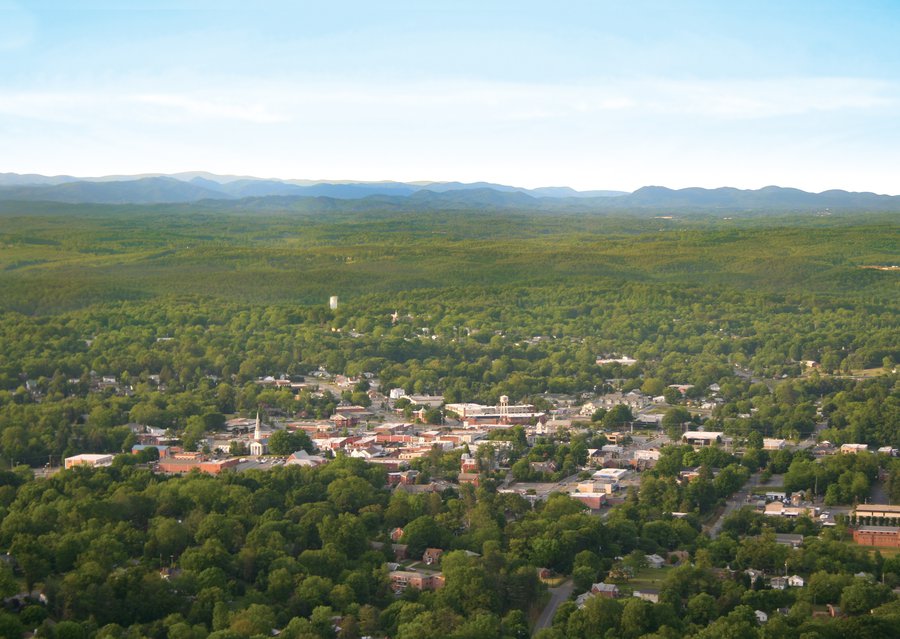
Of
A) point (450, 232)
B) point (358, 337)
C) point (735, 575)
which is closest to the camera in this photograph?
point (735, 575)

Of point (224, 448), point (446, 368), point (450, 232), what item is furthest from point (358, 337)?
point (450, 232)

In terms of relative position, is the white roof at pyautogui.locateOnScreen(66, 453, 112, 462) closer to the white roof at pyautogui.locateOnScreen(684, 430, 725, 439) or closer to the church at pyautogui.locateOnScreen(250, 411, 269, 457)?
the church at pyautogui.locateOnScreen(250, 411, 269, 457)

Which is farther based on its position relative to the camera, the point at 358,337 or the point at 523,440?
the point at 358,337

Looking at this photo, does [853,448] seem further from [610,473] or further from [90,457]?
[90,457]

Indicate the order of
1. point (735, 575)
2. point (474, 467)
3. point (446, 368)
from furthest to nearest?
point (446, 368) < point (474, 467) < point (735, 575)

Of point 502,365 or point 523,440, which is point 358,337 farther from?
point 523,440

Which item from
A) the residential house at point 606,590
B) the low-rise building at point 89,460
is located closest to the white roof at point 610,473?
the residential house at point 606,590
